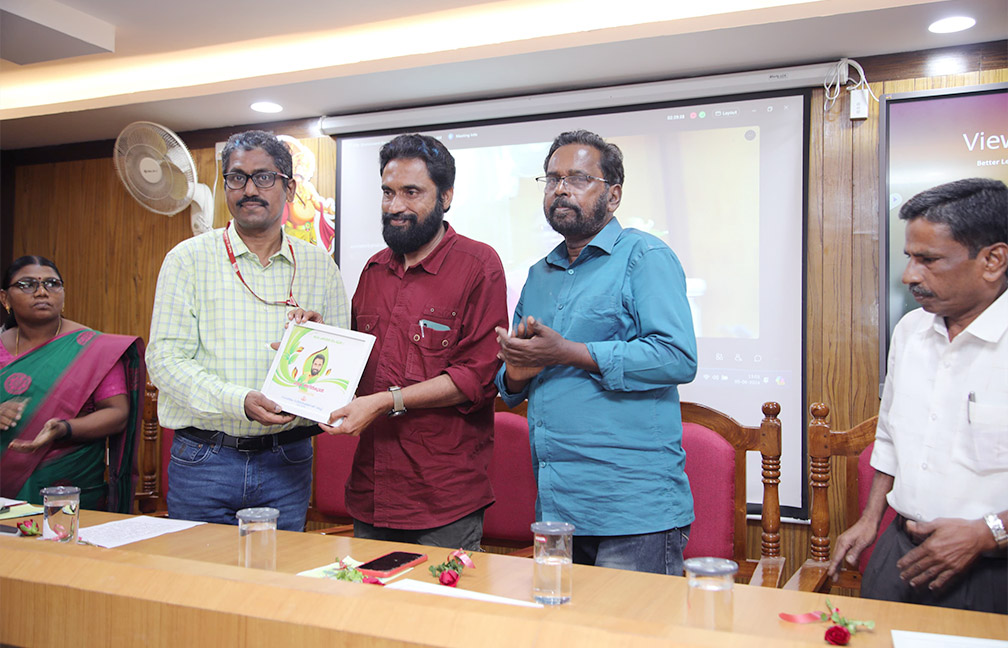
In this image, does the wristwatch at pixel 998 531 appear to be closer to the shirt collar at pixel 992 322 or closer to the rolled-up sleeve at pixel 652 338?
the shirt collar at pixel 992 322

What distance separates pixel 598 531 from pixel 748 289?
223 cm

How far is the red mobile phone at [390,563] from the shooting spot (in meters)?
1.37

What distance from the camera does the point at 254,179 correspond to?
1.91 metres

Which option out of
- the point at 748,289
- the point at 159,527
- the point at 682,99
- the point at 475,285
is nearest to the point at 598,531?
the point at 475,285

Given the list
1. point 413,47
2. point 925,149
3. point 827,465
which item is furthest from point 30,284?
point 925,149

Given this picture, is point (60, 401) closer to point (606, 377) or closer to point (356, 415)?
point (356, 415)

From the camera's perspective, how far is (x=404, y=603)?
941 mm

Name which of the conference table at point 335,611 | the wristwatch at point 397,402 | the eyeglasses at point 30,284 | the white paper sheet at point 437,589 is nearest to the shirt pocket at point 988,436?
the conference table at point 335,611

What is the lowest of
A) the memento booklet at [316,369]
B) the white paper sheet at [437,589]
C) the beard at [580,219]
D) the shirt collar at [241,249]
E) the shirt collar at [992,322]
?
the white paper sheet at [437,589]

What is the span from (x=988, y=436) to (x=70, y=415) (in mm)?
2433

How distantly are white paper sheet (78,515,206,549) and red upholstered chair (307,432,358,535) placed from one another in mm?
1381

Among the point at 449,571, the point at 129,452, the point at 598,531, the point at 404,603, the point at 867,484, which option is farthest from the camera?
the point at 129,452

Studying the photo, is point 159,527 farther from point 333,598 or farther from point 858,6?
point 858,6

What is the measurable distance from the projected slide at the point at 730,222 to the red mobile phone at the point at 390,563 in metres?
2.35
